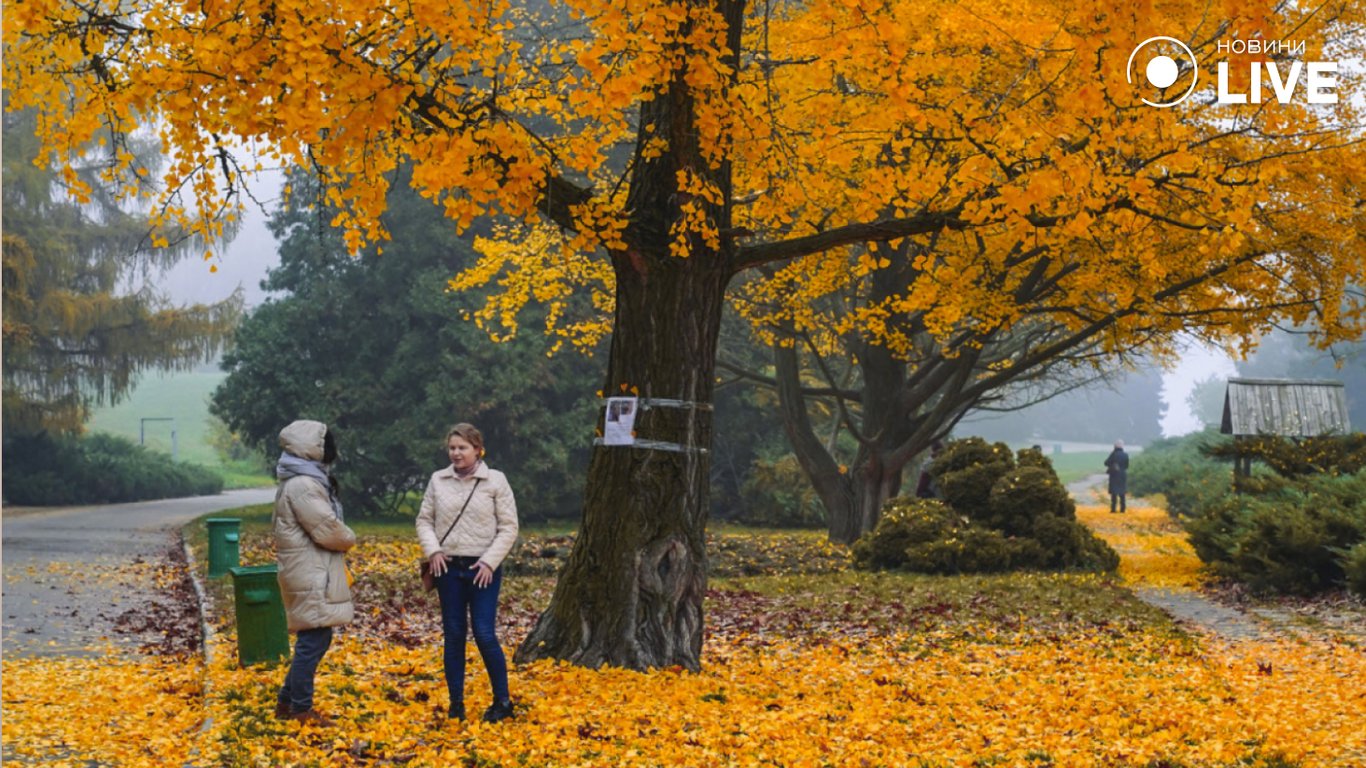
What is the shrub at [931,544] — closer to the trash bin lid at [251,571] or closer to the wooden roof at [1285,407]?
the wooden roof at [1285,407]

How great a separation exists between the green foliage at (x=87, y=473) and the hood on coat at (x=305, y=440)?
28.2 meters

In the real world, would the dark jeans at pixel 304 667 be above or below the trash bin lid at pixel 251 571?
below

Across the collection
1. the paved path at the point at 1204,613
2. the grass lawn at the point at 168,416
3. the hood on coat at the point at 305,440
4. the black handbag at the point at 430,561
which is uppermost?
the grass lawn at the point at 168,416

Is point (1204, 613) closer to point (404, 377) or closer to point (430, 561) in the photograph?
point (430, 561)

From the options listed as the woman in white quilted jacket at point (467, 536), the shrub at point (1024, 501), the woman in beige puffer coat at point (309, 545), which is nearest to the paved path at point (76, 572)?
the woman in beige puffer coat at point (309, 545)

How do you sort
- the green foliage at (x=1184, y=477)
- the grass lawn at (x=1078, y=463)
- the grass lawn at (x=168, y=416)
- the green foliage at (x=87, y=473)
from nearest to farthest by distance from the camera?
1. the green foliage at (x=1184, y=477)
2. the green foliage at (x=87, y=473)
3. the grass lawn at (x=1078, y=463)
4. the grass lawn at (x=168, y=416)

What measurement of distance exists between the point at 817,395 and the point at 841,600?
25.7ft

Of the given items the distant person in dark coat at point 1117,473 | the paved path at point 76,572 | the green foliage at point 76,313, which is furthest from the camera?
the distant person in dark coat at point 1117,473

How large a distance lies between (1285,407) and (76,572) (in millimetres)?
17442

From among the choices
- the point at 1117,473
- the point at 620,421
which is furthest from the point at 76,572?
the point at 1117,473

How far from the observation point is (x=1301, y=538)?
42.8 feet

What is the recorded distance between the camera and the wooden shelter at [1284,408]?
20.4m

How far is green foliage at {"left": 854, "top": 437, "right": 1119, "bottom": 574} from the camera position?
16.2 metres

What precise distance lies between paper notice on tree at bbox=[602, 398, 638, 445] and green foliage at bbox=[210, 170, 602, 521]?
64.4 feet
